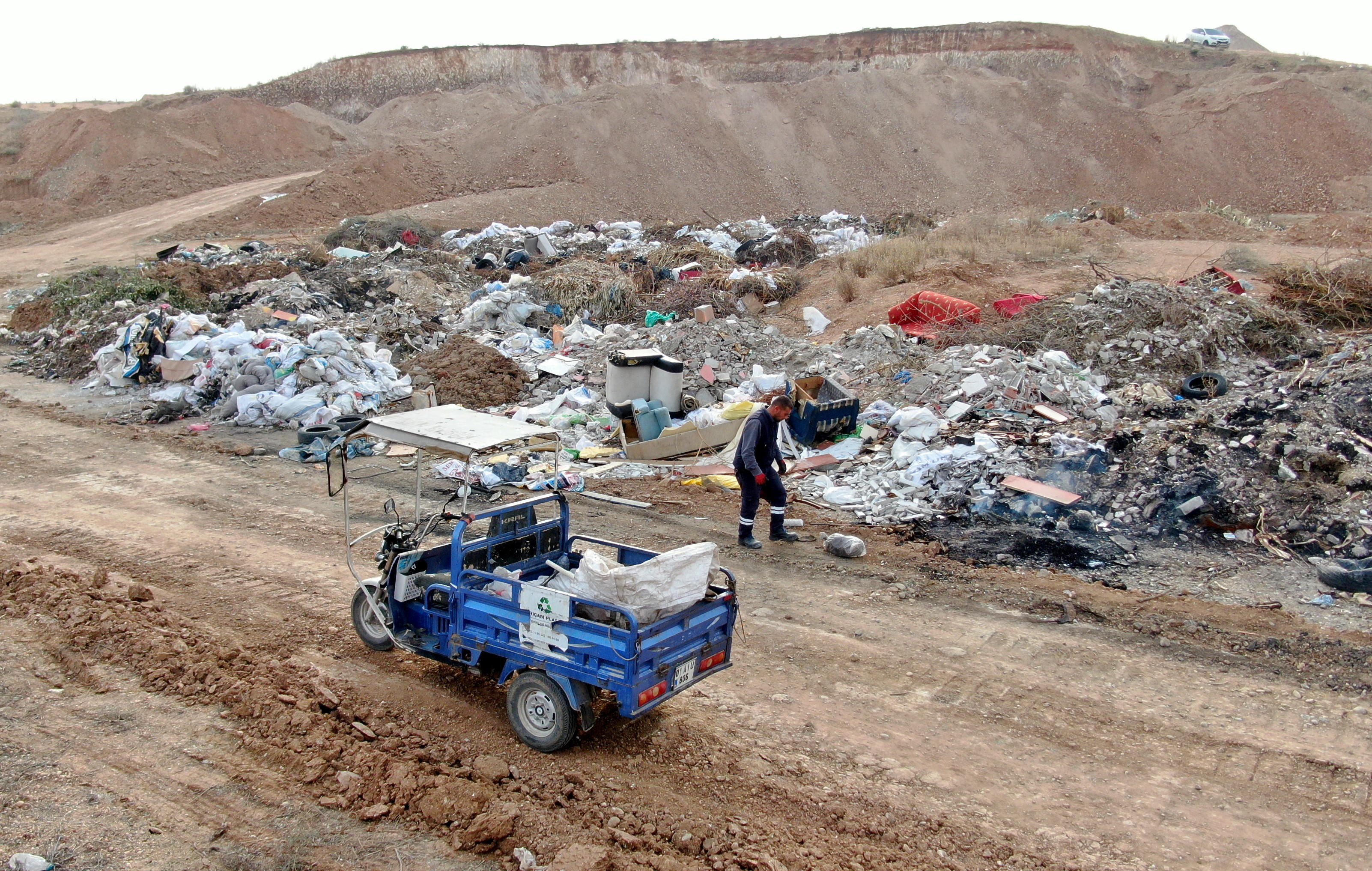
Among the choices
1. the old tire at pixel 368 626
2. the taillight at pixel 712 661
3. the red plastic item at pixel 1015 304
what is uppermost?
the red plastic item at pixel 1015 304

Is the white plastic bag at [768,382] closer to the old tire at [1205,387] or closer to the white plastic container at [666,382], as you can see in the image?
the white plastic container at [666,382]

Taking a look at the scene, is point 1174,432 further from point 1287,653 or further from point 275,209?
point 275,209

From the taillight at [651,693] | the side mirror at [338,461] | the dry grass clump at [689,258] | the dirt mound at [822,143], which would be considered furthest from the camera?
the dirt mound at [822,143]

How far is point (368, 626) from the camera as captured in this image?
604 cm

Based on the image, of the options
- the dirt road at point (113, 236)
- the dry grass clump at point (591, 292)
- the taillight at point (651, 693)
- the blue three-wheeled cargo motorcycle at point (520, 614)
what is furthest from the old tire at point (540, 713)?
the dirt road at point (113, 236)

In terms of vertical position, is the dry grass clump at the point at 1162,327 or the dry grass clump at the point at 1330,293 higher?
the dry grass clump at the point at 1330,293

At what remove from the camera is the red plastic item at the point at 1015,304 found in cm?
1468

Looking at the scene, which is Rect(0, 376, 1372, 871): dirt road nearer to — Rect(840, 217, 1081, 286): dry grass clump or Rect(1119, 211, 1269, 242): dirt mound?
Rect(840, 217, 1081, 286): dry grass clump

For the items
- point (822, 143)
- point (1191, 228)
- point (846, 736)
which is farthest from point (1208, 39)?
point (846, 736)

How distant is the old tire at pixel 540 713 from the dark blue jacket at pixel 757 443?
3.87 metres

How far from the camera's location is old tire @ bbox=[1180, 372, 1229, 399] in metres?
11.0

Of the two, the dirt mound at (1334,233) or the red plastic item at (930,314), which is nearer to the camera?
the red plastic item at (930,314)

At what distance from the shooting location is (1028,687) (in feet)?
19.5

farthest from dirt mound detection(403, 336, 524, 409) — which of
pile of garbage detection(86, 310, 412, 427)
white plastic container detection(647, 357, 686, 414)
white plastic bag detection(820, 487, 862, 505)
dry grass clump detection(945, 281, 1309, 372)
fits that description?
dry grass clump detection(945, 281, 1309, 372)
